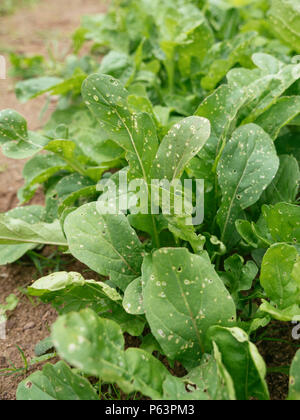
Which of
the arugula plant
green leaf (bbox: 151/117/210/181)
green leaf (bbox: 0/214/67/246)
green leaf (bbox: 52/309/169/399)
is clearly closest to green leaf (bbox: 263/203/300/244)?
the arugula plant

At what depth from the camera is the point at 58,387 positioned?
3.25 feet

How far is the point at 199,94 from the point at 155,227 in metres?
0.75

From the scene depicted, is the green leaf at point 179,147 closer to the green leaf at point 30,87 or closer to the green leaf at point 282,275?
the green leaf at point 282,275

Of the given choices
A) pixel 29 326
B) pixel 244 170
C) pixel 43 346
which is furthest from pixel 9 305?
pixel 244 170

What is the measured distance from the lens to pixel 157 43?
2105 mm

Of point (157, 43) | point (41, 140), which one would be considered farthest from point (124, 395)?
point (157, 43)

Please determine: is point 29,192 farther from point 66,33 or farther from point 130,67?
point 66,33

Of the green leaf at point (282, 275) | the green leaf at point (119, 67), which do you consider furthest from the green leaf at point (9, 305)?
the green leaf at point (119, 67)

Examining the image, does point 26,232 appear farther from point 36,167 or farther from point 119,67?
point 119,67

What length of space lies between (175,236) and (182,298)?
28 cm

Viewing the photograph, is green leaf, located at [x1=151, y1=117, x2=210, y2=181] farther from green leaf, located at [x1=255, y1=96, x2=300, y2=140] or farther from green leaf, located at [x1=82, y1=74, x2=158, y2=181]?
green leaf, located at [x1=255, y1=96, x2=300, y2=140]

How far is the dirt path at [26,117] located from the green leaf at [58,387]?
181 millimetres

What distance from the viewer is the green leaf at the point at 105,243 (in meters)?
1.15

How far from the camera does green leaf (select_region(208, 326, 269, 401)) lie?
0.96 m
